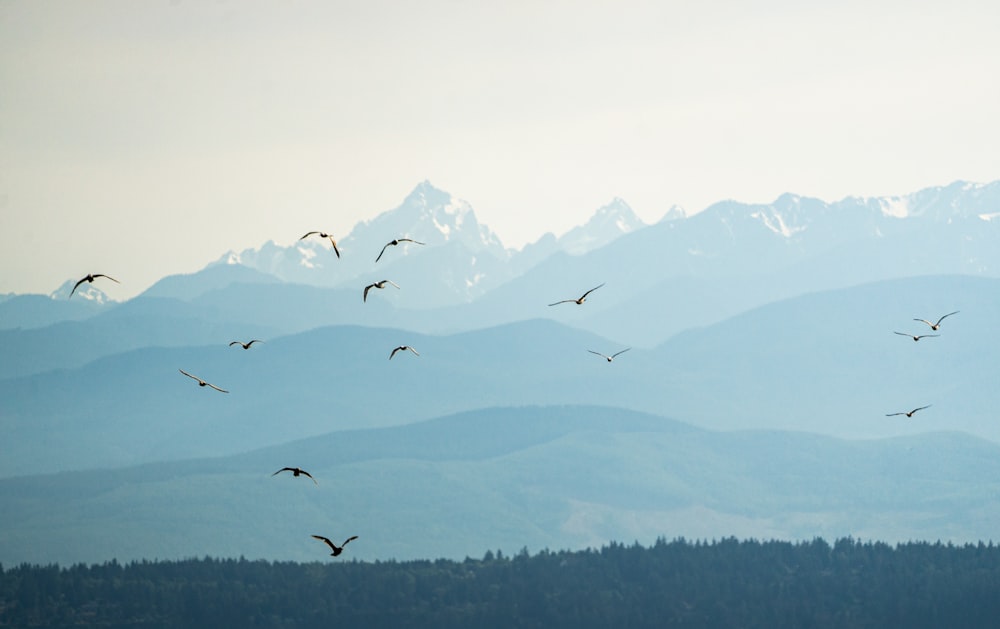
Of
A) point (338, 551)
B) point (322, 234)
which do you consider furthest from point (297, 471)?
point (322, 234)

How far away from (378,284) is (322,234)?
915cm

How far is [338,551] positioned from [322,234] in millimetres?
15031

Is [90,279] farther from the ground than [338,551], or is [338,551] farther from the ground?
[90,279]

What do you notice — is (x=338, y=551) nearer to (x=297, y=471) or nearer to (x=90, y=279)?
(x=297, y=471)

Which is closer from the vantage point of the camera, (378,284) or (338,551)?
(338,551)

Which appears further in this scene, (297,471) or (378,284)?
(378,284)

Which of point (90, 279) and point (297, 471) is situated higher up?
point (90, 279)

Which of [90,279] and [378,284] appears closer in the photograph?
[90,279]

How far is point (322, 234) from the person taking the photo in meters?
82.9

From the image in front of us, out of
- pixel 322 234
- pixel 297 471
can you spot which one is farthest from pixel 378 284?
pixel 297 471

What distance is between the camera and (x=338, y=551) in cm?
8138

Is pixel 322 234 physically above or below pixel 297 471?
above

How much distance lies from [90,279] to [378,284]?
49.8 feet

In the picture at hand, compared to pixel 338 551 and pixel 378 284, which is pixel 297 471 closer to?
pixel 338 551
